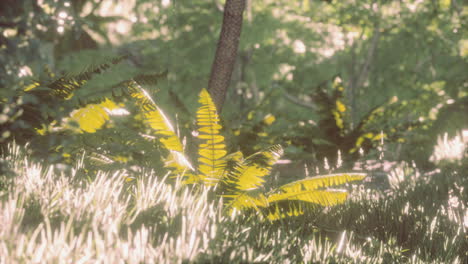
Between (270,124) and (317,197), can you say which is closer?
(317,197)

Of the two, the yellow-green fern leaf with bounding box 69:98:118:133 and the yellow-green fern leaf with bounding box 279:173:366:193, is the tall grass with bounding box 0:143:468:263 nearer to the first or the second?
the yellow-green fern leaf with bounding box 279:173:366:193

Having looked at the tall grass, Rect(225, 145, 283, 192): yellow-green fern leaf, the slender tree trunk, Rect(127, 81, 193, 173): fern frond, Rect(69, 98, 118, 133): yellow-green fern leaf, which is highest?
the slender tree trunk

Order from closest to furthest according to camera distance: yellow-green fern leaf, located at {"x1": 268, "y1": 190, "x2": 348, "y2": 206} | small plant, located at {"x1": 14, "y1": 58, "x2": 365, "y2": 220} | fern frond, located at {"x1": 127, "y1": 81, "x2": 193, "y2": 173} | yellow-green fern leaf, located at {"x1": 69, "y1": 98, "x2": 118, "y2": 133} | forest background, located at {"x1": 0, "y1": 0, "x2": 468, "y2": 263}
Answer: forest background, located at {"x1": 0, "y1": 0, "x2": 468, "y2": 263} → yellow-green fern leaf, located at {"x1": 268, "y1": 190, "x2": 348, "y2": 206} → small plant, located at {"x1": 14, "y1": 58, "x2": 365, "y2": 220} → fern frond, located at {"x1": 127, "y1": 81, "x2": 193, "y2": 173} → yellow-green fern leaf, located at {"x1": 69, "y1": 98, "x2": 118, "y2": 133}

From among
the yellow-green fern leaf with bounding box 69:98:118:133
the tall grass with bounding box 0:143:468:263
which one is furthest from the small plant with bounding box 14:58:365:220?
the yellow-green fern leaf with bounding box 69:98:118:133

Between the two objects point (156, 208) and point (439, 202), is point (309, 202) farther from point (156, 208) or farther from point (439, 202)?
point (439, 202)

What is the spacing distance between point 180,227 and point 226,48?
6.63 feet

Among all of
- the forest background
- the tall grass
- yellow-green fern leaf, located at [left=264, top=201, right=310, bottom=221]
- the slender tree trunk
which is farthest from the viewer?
the slender tree trunk

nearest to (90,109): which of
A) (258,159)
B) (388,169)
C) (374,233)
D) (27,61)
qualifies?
(27,61)

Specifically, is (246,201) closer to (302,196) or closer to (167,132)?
(302,196)

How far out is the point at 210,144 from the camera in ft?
9.44

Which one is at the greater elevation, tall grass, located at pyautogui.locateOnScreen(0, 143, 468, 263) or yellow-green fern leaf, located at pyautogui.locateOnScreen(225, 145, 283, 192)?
yellow-green fern leaf, located at pyautogui.locateOnScreen(225, 145, 283, 192)

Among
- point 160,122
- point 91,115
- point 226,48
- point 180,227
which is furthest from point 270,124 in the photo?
point 180,227

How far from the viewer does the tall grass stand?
5.46ft

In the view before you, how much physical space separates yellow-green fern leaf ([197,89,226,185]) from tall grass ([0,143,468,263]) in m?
0.35
